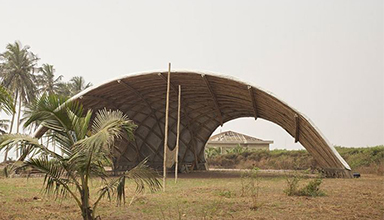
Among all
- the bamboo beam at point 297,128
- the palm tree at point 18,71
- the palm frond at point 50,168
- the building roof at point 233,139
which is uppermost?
the palm tree at point 18,71

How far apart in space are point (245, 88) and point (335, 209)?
424 inches

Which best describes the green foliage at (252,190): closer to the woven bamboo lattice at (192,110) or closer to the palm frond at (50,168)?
the palm frond at (50,168)

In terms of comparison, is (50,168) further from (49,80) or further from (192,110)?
(49,80)

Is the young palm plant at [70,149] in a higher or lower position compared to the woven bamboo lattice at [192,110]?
lower

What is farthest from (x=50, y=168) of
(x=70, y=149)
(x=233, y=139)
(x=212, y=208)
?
(x=233, y=139)

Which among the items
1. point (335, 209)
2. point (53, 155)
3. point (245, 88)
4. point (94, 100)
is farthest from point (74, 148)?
point (94, 100)

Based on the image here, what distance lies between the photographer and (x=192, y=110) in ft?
86.4

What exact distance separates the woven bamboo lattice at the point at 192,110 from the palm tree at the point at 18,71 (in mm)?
17485

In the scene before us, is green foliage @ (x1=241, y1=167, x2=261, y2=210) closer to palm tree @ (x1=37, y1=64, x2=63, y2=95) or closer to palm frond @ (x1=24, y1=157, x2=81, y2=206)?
palm frond @ (x1=24, y1=157, x2=81, y2=206)

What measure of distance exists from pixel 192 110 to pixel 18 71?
2248 cm

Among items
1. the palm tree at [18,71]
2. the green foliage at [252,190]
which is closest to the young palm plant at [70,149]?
the green foliage at [252,190]

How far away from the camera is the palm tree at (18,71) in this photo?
125 ft

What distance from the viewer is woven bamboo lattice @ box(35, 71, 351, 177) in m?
18.6

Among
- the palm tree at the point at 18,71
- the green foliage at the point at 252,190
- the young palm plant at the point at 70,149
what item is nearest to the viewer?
the young palm plant at the point at 70,149
